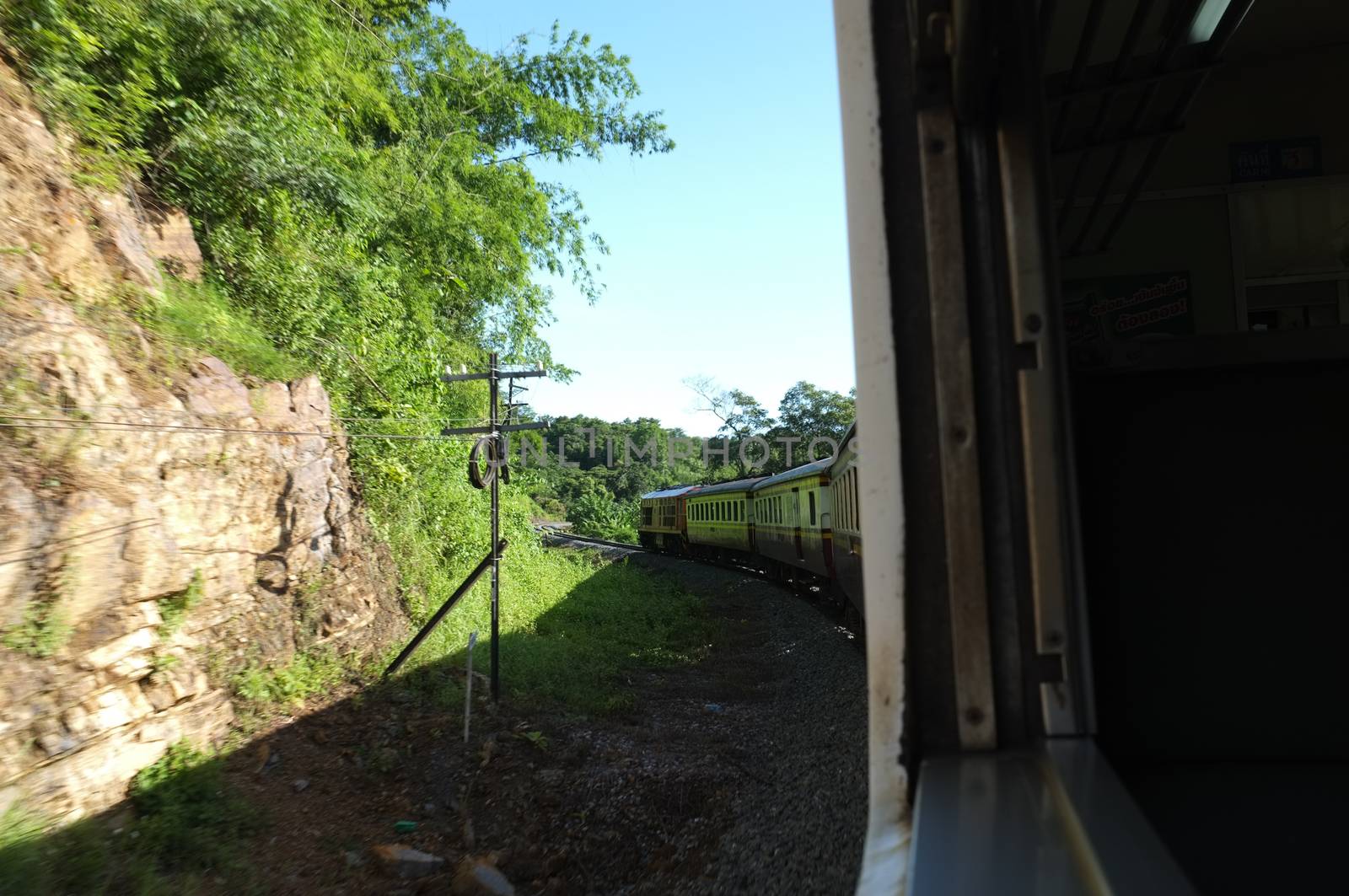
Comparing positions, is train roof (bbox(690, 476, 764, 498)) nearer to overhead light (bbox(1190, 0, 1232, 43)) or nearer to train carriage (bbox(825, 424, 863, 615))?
train carriage (bbox(825, 424, 863, 615))

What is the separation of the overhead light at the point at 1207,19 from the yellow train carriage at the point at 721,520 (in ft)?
58.7

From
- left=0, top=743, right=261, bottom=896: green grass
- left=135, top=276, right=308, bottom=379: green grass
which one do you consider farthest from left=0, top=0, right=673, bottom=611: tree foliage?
left=0, top=743, right=261, bottom=896: green grass

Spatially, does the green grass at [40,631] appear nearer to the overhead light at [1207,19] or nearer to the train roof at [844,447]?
the overhead light at [1207,19]

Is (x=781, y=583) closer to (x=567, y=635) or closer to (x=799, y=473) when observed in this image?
(x=799, y=473)

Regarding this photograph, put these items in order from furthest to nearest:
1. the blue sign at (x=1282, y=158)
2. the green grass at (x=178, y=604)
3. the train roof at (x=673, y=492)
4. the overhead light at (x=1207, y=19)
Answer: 1. the train roof at (x=673, y=492)
2. the green grass at (x=178, y=604)
3. the blue sign at (x=1282, y=158)
4. the overhead light at (x=1207, y=19)

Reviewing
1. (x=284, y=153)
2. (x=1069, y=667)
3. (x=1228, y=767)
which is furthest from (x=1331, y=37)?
(x=284, y=153)

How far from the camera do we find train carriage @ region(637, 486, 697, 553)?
96.6ft

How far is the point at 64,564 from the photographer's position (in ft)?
17.7

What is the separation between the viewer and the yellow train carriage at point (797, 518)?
1294 centimetres

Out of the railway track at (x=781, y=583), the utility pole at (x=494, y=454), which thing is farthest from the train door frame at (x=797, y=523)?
the utility pole at (x=494, y=454)

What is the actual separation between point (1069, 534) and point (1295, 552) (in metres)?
0.83

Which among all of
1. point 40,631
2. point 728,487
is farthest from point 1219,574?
point 728,487

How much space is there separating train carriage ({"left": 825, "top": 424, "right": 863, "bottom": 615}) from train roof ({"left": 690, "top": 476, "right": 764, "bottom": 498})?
877 centimetres

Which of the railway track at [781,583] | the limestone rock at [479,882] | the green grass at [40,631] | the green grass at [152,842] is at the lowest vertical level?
the limestone rock at [479,882]
